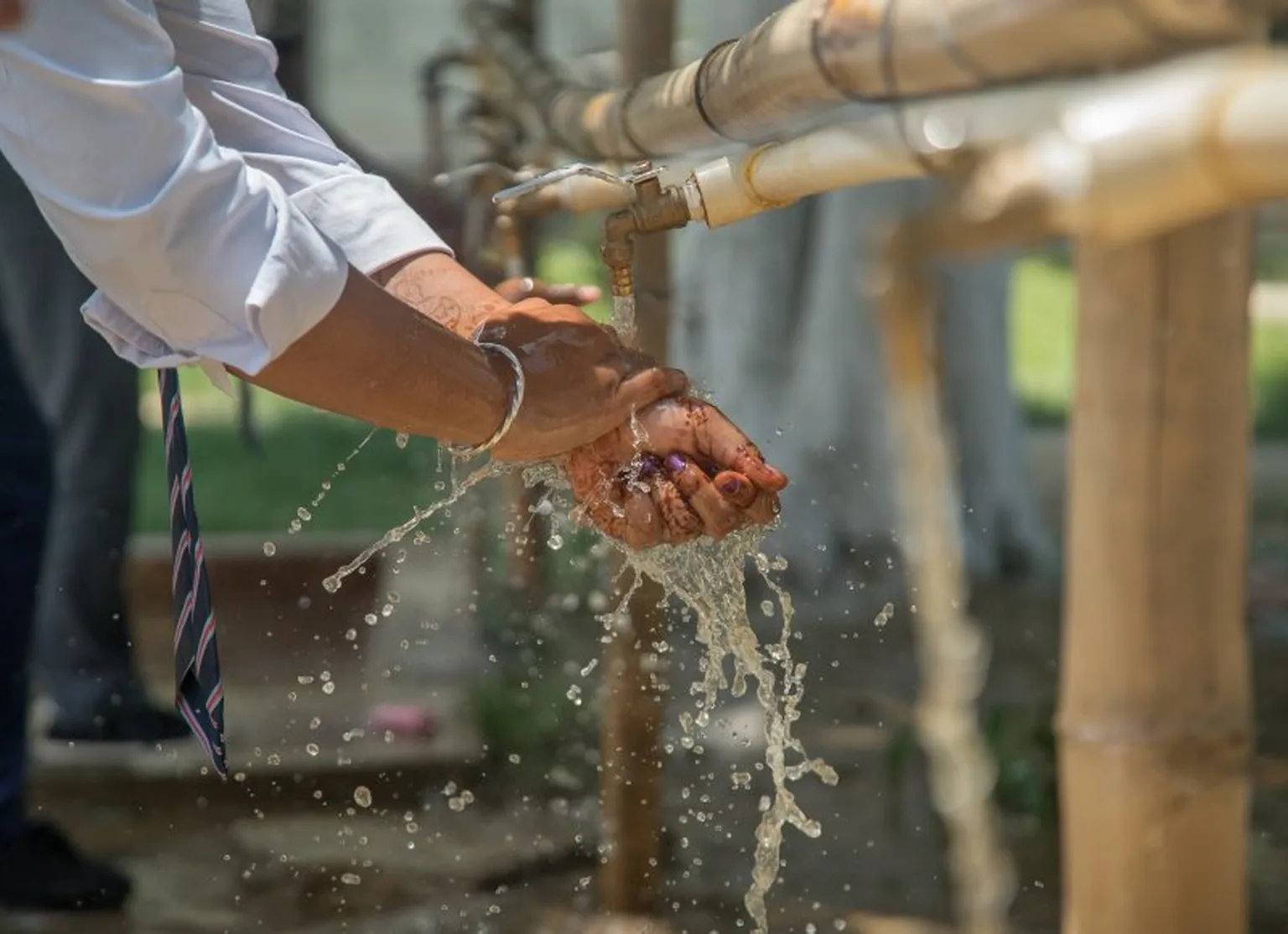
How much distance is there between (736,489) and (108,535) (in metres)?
2.31

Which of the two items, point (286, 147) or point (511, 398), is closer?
point (511, 398)

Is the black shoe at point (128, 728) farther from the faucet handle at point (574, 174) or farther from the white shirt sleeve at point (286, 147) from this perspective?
the faucet handle at point (574, 174)

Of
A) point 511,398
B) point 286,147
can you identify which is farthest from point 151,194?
point 286,147

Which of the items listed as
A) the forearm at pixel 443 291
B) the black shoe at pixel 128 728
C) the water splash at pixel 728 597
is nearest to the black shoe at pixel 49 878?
the black shoe at pixel 128 728

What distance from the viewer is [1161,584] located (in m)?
1.45

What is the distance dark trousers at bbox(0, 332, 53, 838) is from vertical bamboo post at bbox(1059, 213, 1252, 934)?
228 cm

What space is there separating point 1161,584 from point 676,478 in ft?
2.02

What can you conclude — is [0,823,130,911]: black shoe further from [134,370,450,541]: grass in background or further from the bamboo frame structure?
[134,370,450,541]: grass in background

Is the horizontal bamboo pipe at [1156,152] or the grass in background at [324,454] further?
the grass in background at [324,454]

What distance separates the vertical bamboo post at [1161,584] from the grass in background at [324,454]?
12.8 feet

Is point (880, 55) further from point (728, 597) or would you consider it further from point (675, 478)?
point (728, 597)

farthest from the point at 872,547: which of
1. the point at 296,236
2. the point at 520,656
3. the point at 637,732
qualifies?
the point at 296,236

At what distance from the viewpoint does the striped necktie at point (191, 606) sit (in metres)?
2.12

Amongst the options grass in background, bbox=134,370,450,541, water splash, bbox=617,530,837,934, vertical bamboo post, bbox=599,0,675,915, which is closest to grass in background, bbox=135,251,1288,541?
grass in background, bbox=134,370,450,541
